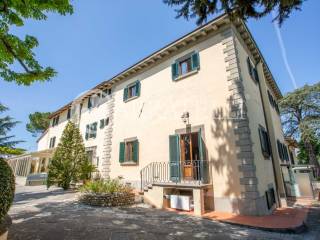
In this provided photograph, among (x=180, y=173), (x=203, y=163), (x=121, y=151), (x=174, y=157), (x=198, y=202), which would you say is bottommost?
(x=198, y=202)

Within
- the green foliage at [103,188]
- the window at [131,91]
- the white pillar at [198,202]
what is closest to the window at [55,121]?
the window at [131,91]

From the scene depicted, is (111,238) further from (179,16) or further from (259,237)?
(179,16)

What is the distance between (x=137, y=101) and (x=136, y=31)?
4344 mm

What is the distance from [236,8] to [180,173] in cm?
683

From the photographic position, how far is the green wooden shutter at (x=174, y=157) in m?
8.77

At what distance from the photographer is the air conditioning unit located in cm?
777

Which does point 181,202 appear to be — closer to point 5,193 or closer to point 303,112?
point 5,193

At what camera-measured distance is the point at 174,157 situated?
9.17 m

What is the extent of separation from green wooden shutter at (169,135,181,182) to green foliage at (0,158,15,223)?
6.35m

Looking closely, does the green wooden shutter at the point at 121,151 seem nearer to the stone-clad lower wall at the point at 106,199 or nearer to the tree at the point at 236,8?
the stone-clad lower wall at the point at 106,199

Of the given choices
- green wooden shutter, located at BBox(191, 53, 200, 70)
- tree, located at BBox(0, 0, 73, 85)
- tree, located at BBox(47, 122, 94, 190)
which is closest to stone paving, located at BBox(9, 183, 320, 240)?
tree, located at BBox(0, 0, 73, 85)

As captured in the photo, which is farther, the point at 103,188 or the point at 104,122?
the point at 104,122

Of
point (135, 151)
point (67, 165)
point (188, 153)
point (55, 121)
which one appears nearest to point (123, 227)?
point (188, 153)

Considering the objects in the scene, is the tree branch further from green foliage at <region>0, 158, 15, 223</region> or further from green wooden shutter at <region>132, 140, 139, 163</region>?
green wooden shutter at <region>132, 140, 139, 163</region>
